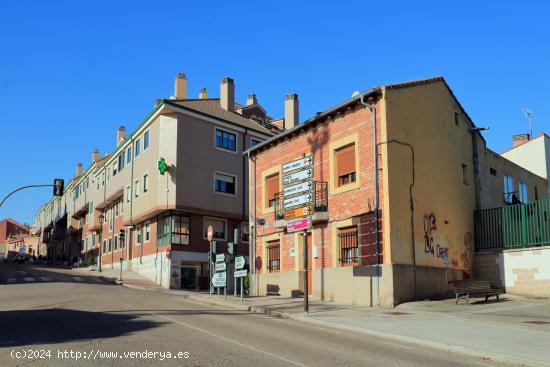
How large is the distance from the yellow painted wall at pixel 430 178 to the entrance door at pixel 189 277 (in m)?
18.9

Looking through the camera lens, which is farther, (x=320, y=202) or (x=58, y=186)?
(x=58, y=186)

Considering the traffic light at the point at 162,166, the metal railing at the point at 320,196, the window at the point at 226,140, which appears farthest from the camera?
the window at the point at 226,140

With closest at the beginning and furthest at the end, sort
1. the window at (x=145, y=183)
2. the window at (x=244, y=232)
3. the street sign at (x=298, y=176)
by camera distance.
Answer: the street sign at (x=298, y=176), the window at (x=145, y=183), the window at (x=244, y=232)

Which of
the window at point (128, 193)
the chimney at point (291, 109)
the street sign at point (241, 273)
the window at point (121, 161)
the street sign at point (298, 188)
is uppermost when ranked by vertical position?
the chimney at point (291, 109)

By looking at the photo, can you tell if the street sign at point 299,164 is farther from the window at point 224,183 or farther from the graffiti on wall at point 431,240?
the window at point 224,183

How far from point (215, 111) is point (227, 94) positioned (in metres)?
2.96

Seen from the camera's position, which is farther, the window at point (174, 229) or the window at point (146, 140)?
the window at point (146, 140)

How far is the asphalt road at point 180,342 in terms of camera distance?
28.8ft

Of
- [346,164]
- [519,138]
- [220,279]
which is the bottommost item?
[220,279]

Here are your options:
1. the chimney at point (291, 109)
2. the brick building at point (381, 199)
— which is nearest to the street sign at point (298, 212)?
the brick building at point (381, 199)

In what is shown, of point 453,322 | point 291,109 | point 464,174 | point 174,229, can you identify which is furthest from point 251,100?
point 453,322

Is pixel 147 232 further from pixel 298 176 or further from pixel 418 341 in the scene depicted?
pixel 418 341

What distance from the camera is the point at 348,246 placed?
2062 centimetres

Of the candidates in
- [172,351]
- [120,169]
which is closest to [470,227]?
[172,351]
